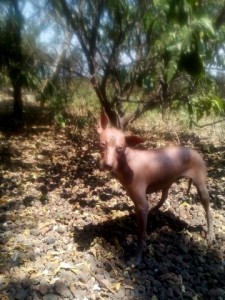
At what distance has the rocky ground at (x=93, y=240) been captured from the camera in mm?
3302

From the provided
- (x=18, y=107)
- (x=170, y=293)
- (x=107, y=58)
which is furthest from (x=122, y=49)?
(x=18, y=107)

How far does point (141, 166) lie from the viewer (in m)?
3.44

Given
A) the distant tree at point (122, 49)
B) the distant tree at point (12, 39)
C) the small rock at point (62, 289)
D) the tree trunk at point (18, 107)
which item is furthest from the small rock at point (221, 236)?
the tree trunk at point (18, 107)

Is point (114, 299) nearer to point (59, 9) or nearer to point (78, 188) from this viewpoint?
point (78, 188)

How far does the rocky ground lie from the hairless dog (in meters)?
0.37

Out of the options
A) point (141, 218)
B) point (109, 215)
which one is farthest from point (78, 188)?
point (141, 218)

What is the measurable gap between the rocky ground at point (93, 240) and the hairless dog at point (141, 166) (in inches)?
14.5

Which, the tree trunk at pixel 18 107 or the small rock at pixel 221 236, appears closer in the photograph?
the small rock at pixel 221 236

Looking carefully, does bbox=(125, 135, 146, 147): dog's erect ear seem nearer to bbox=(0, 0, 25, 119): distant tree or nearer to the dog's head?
the dog's head

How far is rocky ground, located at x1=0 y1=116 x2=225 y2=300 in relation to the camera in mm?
3302

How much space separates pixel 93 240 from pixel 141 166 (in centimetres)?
117

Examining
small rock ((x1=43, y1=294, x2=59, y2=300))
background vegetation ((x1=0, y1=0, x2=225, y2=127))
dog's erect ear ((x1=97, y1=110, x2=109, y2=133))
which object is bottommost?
small rock ((x1=43, y1=294, x2=59, y2=300))

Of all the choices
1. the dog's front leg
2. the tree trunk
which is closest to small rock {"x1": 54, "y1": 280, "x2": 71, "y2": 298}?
the dog's front leg

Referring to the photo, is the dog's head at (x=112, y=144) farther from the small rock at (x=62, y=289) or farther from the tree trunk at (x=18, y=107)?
the tree trunk at (x=18, y=107)
